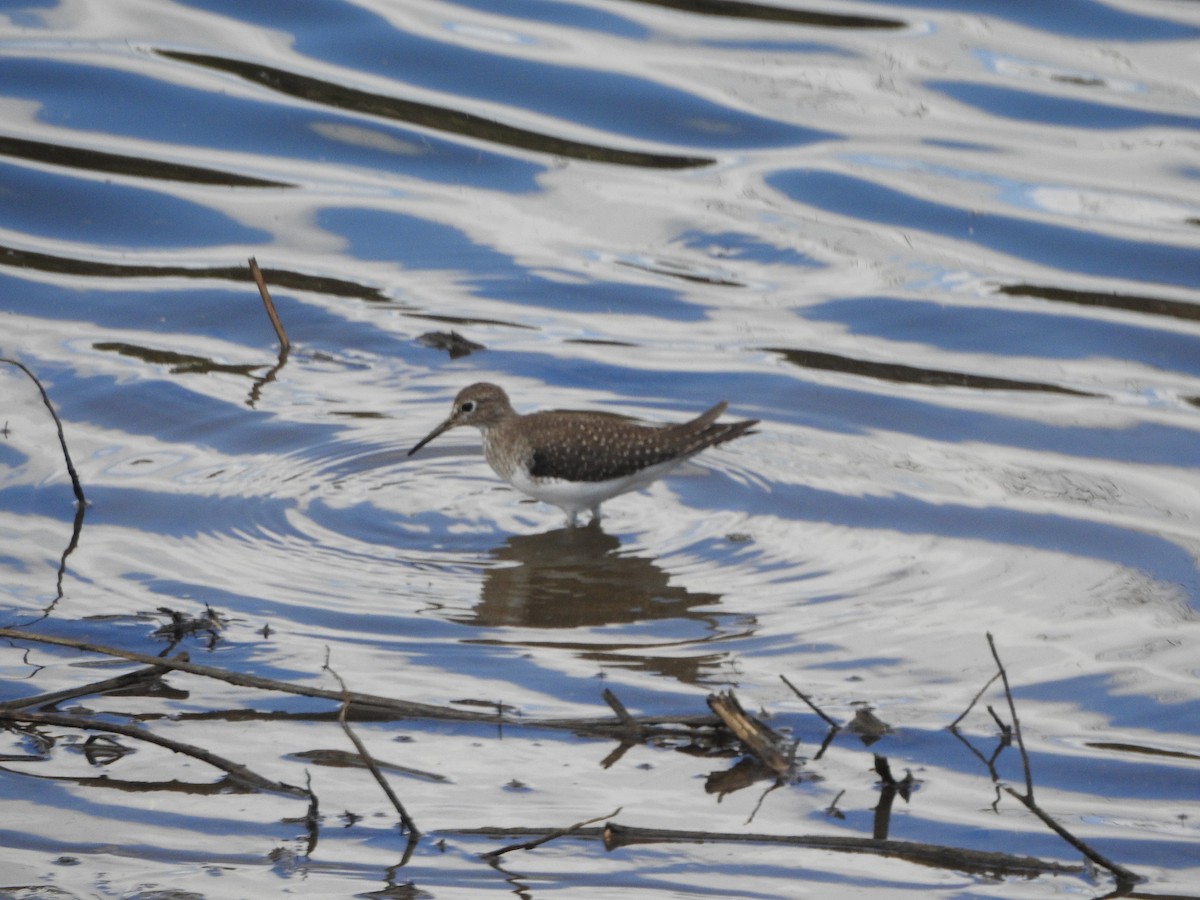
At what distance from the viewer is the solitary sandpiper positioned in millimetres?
8898

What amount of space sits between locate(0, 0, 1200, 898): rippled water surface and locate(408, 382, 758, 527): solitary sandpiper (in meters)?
0.27

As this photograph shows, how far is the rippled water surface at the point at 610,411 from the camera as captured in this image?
5.85 m

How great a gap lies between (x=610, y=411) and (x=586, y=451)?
47.4 inches

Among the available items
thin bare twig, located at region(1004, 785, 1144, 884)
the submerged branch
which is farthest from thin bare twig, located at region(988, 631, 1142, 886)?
the submerged branch

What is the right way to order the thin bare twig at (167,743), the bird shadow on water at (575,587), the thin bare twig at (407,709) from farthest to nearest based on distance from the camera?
1. the bird shadow on water at (575,587)
2. the thin bare twig at (407,709)
3. the thin bare twig at (167,743)

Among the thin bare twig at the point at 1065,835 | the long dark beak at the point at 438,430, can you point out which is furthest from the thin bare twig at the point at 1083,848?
the long dark beak at the point at 438,430

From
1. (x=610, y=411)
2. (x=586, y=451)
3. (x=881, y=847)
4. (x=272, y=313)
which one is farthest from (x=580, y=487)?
(x=881, y=847)

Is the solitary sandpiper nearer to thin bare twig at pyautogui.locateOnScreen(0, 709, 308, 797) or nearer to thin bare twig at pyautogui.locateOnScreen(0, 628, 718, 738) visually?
thin bare twig at pyautogui.locateOnScreen(0, 628, 718, 738)

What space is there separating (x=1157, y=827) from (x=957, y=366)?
17.3 ft

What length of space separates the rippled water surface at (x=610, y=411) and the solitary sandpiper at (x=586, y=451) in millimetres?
274

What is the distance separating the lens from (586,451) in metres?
8.95

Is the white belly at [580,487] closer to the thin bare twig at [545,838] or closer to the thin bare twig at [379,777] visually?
the thin bare twig at [379,777]

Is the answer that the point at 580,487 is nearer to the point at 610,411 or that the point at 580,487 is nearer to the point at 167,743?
the point at 610,411

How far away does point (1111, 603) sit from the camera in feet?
25.6
